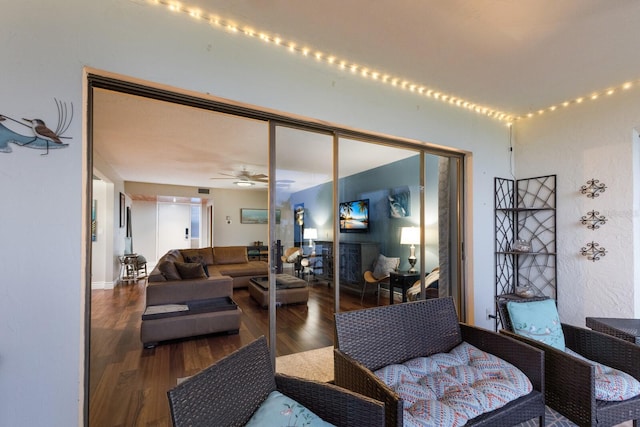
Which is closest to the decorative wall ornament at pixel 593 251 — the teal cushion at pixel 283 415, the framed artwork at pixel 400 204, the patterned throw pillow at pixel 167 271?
the framed artwork at pixel 400 204

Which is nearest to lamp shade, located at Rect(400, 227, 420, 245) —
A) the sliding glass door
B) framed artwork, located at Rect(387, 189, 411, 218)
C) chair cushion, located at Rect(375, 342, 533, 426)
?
framed artwork, located at Rect(387, 189, 411, 218)

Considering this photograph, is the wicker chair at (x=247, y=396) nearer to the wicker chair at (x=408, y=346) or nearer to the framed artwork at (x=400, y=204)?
the wicker chair at (x=408, y=346)

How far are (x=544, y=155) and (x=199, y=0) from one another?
3831 mm

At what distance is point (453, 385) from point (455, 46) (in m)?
2.32

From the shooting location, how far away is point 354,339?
178 cm

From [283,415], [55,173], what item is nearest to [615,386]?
[283,415]

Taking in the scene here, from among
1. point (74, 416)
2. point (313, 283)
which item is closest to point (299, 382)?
point (74, 416)

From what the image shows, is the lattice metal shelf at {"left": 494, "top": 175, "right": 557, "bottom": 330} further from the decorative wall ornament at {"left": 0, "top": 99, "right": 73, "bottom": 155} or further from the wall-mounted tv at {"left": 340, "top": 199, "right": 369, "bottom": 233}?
the decorative wall ornament at {"left": 0, "top": 99, "right": 73, "bottom": 155}

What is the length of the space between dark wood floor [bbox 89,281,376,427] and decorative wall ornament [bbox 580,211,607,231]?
241 centimetres

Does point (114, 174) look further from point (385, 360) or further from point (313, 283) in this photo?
point (385, 360)

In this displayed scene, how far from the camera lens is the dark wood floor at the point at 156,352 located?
2125mm

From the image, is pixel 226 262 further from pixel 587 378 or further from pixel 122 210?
pixel 587 378

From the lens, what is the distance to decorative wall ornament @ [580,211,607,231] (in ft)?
9.78

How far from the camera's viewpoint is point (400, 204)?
3.79 m
